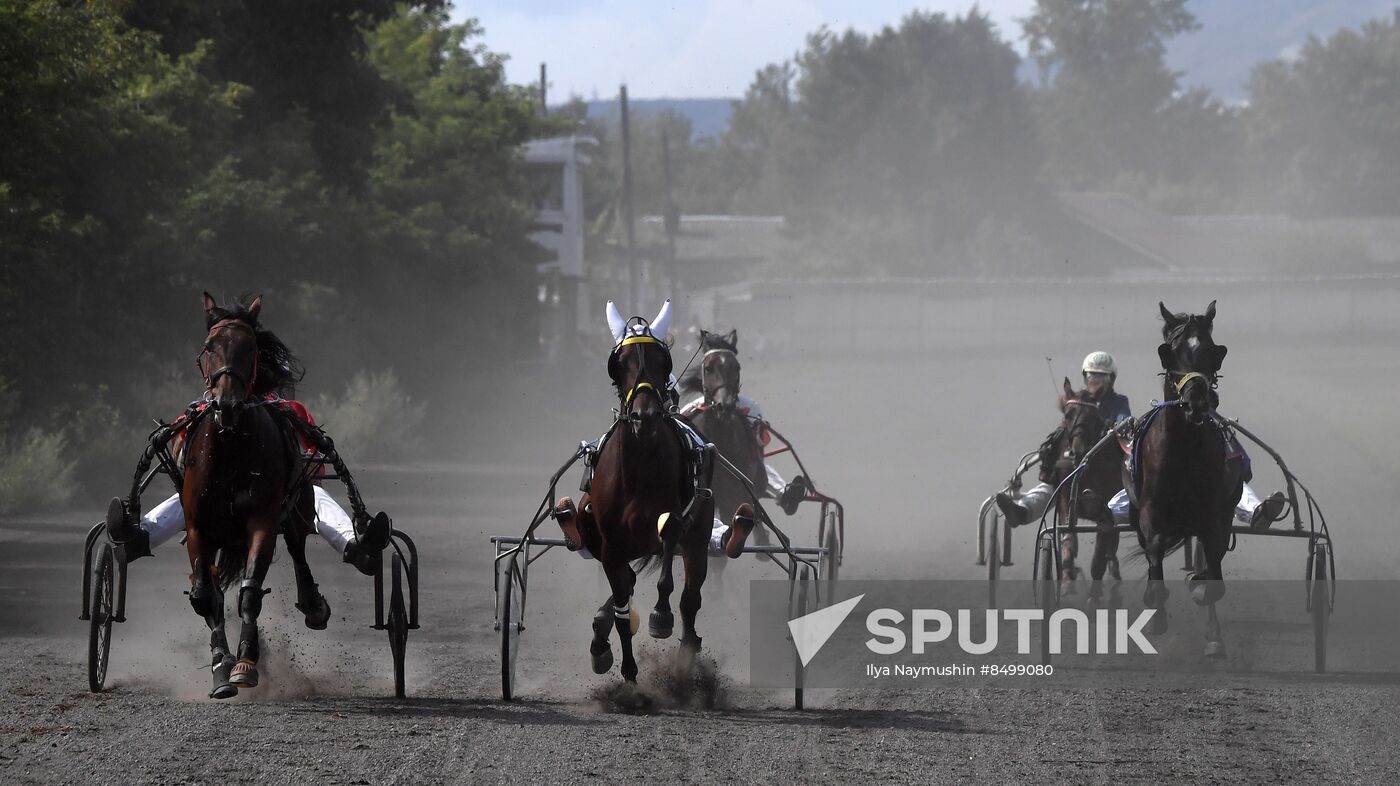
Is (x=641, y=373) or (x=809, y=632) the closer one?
(x=641, y=373)

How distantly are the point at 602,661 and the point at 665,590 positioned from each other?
49 cm

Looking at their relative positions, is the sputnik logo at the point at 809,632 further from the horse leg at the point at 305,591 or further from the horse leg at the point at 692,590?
the horse leg at the point at 305,591

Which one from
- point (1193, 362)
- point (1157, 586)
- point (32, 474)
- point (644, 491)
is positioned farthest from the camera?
point (32, 474)

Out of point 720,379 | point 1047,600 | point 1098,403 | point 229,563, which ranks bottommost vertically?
point 1047,600

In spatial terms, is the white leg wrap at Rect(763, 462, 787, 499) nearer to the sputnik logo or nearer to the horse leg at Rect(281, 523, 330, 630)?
the sputnik logo

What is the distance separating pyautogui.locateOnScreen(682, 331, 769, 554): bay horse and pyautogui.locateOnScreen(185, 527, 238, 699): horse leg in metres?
4.20

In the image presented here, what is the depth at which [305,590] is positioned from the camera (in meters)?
8.83

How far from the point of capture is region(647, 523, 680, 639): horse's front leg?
27.5ft

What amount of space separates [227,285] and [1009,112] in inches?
1955

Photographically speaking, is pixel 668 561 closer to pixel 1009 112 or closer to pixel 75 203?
pixel 75 203

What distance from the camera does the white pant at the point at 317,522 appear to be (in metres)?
8.99

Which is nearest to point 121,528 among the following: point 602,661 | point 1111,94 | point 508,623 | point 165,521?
point 165,521

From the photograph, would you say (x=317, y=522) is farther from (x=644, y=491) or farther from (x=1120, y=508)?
(x=1120, y=508)

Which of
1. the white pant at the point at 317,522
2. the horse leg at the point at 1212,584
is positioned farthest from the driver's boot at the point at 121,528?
the horse leg at the point at 1212,584
